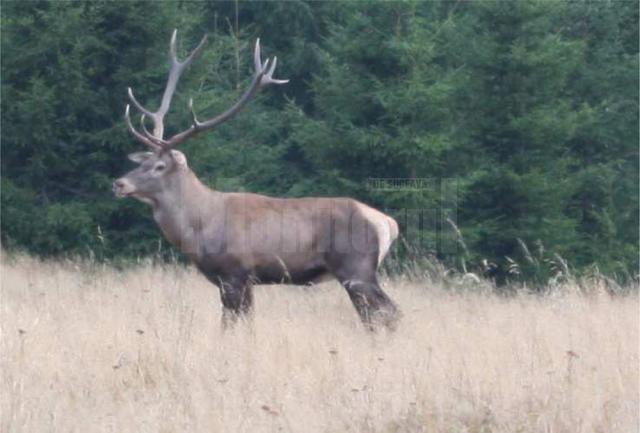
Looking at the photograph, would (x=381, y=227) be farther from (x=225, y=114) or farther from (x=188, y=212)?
(x=225, y=114)

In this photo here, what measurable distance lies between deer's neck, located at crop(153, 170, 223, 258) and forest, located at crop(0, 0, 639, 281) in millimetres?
4703

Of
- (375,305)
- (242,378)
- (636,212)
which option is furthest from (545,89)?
(242,378)

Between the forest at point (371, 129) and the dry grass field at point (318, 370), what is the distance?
5.33 metres

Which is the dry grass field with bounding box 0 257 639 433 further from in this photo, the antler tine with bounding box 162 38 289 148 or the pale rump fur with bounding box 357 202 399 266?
the antler tine with bounding box 162 38 289 148

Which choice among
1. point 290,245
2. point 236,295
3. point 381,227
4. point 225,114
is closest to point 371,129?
point 225,114

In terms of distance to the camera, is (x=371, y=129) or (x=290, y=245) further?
(x=371, y=129)

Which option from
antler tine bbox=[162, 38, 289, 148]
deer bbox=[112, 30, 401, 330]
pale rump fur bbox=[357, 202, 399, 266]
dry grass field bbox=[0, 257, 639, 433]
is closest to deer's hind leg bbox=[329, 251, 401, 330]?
deer bbox=[112, 30, 401, 330]

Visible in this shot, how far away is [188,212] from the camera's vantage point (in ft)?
35.8

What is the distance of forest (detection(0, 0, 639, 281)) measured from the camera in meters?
15.6

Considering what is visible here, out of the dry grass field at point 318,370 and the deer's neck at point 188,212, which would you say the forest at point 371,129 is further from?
the dry grass field at point 318,370

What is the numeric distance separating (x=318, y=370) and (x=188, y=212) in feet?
12.9

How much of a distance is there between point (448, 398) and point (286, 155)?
14.2m

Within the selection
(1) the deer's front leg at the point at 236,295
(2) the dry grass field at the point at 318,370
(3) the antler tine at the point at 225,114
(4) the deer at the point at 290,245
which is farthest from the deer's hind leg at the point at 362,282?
(3) the antler tine at the point at 225,114

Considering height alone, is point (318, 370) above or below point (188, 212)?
above
